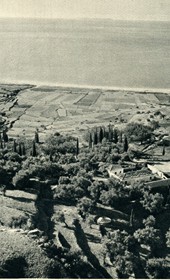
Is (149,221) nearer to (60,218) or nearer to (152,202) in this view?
(152,202)

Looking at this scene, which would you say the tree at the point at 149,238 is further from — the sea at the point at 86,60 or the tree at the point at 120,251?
Answer: the sea at the point at 86,60

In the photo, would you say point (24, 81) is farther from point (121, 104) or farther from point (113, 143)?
point (113, 143)

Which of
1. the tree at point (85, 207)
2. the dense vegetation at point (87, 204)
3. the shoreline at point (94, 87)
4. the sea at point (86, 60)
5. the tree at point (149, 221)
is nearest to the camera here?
the dense vegetation at point (87, 204)

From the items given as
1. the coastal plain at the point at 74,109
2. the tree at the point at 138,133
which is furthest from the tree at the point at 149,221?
the coastal plain at the point at 74,109

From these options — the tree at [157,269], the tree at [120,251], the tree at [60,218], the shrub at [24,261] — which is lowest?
the tree at [157,269]

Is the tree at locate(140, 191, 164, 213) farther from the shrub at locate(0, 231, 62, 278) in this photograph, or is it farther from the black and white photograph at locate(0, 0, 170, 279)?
the shrub at locate(0, 231, 62, 278)

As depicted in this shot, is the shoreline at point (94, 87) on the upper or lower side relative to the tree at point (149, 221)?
upper

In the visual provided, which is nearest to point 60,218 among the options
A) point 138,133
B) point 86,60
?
point 138,133

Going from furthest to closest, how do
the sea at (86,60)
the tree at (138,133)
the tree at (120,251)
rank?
the sea at (86,60), the tree at (138,133), the tree at (120,251)
